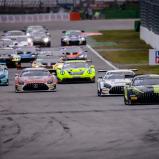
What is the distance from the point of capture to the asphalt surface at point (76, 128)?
19428 mm

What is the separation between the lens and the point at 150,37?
7100 centimetres

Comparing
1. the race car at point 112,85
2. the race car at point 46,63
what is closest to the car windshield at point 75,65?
the race car at point 46,63

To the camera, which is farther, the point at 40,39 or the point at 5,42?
the point at 40,39

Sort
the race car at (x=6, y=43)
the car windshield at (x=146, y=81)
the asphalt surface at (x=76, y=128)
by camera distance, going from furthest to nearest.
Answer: the race car at (x=6, y=43), the car windshield at (x=146, y=81), the asphalt surface at (x=76, y=128)

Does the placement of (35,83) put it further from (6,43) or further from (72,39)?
(72,39)

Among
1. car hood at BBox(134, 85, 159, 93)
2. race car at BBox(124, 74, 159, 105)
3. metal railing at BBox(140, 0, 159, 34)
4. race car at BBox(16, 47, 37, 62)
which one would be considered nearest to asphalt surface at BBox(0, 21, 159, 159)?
race car at BBox(124, 74, 159, 105)

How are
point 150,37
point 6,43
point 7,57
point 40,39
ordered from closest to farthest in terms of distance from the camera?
point 7,57 → point 6,43 → point 150,37 → point 40,39

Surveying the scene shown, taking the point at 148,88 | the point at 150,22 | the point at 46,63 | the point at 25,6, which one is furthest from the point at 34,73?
the point at 25,6

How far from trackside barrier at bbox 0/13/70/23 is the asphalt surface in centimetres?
7006

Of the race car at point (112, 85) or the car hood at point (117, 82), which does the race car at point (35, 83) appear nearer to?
the race car at point (112, 85)

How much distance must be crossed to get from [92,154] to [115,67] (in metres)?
35.6

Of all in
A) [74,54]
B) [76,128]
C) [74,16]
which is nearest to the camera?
[76,128]

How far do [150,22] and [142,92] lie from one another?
138ft

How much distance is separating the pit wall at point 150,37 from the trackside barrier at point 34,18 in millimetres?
29069
